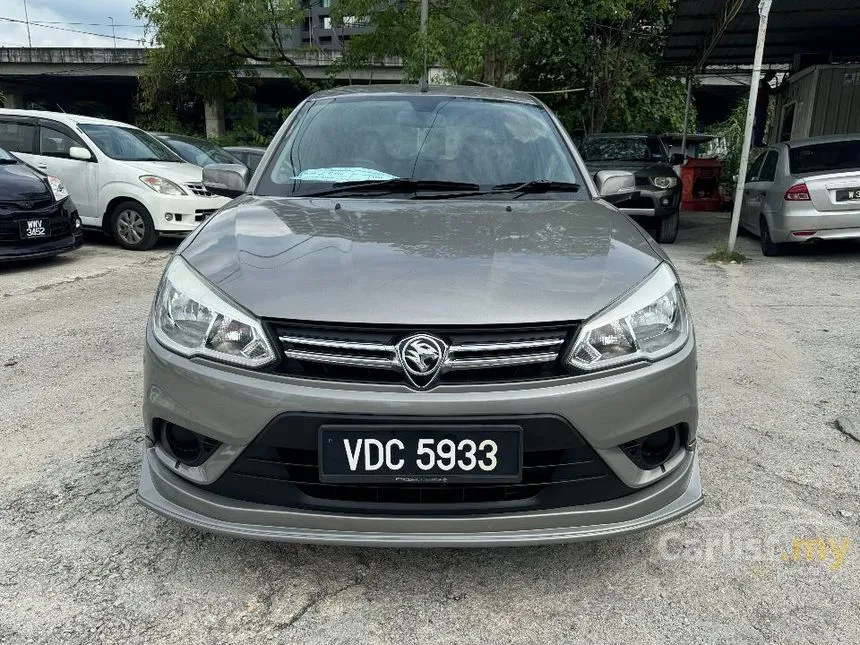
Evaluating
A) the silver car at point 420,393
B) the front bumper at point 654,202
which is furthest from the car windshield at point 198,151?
the silver car at point 420,393

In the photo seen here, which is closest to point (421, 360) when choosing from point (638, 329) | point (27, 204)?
point (638, 329)

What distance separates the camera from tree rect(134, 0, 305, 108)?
21.7 meters

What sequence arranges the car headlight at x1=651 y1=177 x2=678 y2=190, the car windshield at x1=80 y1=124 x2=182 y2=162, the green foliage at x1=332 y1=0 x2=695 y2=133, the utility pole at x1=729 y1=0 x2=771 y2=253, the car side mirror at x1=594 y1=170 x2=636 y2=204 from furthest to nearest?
the green foliage at x1=332 y1=0 x2=695 y2=133
the car headlight at x1=651 y1=177 x2=678 y2=190
the car windshield at x1=80 y1=124 x2=182 y2=162
the utility pole at x1=729 y1=0 x2=771 y2=253
the car side mirror at x1=594 y1=170 x2=636 y2=204

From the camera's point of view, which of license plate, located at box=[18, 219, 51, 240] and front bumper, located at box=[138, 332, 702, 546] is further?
license plate, located at box=[18, 219, 51, 240]

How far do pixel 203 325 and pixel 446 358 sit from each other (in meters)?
0.69

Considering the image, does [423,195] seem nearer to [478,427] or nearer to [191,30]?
[478,427]

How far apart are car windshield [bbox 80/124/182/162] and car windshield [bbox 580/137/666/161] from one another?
614 cm

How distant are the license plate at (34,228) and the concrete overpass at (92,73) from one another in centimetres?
1960

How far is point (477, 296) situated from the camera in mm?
1901

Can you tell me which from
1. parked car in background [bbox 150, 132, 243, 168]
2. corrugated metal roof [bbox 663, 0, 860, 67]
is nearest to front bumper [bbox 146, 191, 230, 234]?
parked car in background [bbox 150, 132, 243, 168]

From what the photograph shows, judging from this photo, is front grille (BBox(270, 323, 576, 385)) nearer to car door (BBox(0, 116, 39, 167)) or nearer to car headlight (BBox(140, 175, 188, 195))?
car headlight (BBox(140, 175, 188, 195))

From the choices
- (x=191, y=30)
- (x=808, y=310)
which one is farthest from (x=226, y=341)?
(x=191, y=30)

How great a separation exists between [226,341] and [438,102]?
182cm

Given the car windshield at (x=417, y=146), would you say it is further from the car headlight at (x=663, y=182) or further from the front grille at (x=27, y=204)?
the car headlight at (x=663, y=182)
